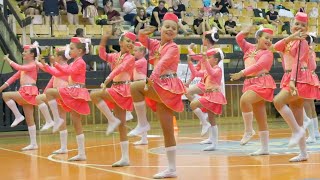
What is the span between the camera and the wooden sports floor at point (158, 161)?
23.0 feet

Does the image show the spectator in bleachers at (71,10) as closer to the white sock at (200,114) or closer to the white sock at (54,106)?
the white sock at (200,114)

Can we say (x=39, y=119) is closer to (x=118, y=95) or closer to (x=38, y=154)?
(x=38, y=154)

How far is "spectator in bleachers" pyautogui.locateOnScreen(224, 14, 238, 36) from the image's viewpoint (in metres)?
18.7

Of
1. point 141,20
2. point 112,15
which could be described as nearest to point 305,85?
point 141,20

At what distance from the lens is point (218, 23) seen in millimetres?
18891

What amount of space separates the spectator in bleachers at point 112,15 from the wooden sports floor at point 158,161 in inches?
213

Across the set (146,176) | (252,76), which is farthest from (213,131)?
(146,176)

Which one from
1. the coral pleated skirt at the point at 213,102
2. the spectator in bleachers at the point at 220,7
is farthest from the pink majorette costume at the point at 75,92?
the spectator in bleachers at the point at 220,7

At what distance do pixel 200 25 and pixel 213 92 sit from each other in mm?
8358

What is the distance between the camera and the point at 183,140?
1152 centimetres

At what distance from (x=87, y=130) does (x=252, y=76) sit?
684 centimetres

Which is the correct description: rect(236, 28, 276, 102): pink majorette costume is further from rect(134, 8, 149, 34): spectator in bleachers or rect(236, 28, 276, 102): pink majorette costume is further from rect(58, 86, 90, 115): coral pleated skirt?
rect(134, 8, 149, 34): spectator in bleachers

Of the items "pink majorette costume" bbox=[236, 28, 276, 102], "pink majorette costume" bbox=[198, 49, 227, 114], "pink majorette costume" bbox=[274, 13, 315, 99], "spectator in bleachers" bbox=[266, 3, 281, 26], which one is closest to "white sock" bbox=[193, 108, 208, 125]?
"pink majorette costume" bbox=[198, 49, 227, 114]

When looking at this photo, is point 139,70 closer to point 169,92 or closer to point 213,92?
point 213,92
